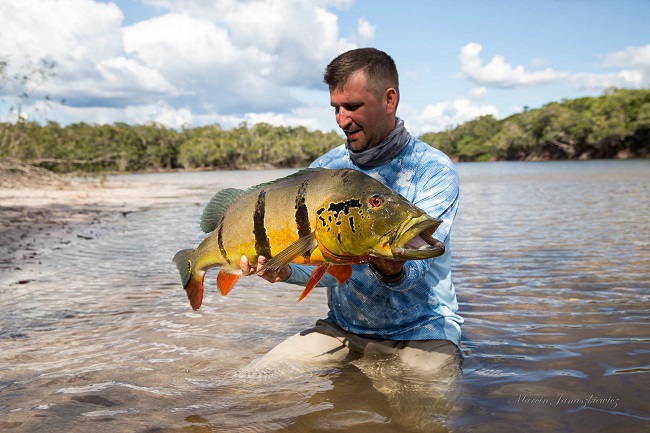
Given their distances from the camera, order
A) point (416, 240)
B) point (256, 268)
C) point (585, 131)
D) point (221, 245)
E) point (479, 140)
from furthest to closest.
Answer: point (479, 140)
point (585, 131)
point (221, 245)
point (256, 268)
point (416, 240)

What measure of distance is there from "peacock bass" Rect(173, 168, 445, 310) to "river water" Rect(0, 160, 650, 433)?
4.03 ft

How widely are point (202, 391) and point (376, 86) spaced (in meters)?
2.51

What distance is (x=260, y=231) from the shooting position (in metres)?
2.95

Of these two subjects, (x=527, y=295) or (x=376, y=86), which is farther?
(x=527, y=295)

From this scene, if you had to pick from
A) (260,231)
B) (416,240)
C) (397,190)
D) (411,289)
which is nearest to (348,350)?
(411,289)

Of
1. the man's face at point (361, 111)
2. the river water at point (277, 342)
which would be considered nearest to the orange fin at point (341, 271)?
the river water at point (277, 342)

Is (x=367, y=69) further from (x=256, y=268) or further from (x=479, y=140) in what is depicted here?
→ (x=479, y=140)

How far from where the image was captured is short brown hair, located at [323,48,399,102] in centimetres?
375

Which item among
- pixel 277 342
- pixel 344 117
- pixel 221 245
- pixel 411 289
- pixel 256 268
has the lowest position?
pixel 277 342

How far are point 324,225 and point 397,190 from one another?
1321 millimetres

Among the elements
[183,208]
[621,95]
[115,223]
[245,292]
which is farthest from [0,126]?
[621,95]

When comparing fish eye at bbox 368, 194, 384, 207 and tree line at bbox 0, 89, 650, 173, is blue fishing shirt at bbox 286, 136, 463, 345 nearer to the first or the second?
fish eye at bbox 368, 194, 384, 207

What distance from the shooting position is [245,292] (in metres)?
8.00

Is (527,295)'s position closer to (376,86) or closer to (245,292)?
(245,292)
